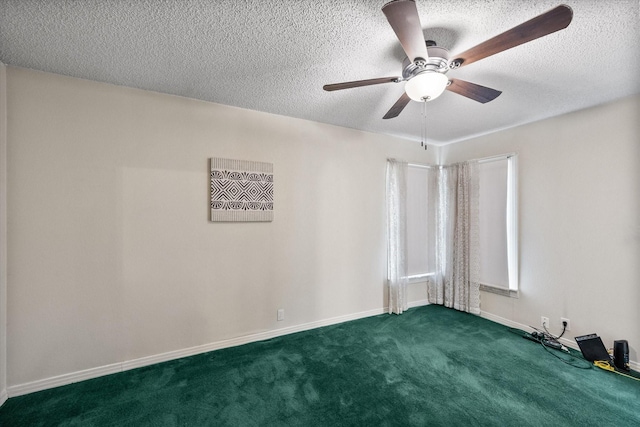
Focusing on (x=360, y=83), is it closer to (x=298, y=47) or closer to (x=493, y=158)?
(x=298, y=47)

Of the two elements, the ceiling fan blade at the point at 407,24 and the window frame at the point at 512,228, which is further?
the window frame at the point at 512,228

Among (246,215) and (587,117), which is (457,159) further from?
(246,215)

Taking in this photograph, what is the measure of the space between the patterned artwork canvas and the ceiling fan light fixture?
5.51 feet

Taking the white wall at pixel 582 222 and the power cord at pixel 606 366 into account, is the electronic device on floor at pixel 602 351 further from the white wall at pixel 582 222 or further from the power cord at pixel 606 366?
the white wall at pixel 582 222

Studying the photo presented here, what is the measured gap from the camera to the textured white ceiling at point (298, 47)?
1461mm

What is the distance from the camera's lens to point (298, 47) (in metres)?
1.78

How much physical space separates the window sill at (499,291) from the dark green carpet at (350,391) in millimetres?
608

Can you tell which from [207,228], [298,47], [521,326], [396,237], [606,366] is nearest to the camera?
[298,47]

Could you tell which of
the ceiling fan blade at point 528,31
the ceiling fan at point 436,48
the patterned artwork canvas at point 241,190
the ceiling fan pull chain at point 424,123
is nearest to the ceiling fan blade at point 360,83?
the ceiling fan at point 436,48

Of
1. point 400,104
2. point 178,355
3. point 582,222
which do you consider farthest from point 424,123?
point 178,355

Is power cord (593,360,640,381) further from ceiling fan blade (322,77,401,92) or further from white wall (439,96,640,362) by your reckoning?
ceiling fan blade (322,77,401,92)

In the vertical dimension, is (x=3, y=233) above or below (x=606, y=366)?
above

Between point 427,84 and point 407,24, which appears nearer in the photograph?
point 407,24

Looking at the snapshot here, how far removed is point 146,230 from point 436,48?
2592 millimetres
